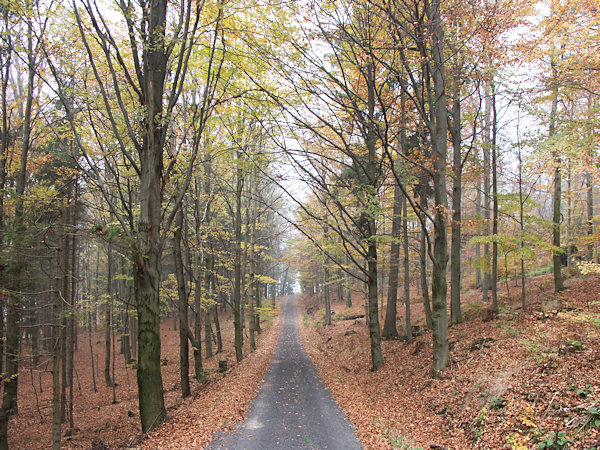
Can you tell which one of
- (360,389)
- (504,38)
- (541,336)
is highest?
(504,38)

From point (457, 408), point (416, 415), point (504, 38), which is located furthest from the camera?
point (504, 38)

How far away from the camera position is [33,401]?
16406mm

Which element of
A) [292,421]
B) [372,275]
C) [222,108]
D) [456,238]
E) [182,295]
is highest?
[222,108]

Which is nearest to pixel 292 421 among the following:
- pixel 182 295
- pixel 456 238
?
pixel 182 295

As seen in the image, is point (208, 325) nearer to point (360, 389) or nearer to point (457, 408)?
point (360, 389)

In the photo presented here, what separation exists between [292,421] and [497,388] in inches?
157

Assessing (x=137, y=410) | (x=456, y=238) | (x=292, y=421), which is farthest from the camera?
(x=137, y=410)

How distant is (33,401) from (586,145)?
80.0 ft

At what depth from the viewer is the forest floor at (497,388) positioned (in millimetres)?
4851

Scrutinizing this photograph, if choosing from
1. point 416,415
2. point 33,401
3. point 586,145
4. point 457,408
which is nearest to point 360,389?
point 416,415

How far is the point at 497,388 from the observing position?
240 inches

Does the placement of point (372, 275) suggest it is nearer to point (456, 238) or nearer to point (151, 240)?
point (456, 238)

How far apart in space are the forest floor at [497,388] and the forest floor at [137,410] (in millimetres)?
2786

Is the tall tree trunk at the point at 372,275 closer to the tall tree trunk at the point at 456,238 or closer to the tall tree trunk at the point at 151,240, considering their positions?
the tall tree trunk at the point at 456,238
